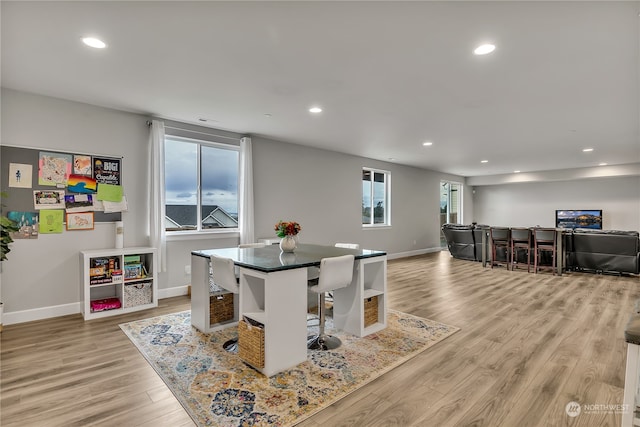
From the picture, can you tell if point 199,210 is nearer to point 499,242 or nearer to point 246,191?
A: point 246,191

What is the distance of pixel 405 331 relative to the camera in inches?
132

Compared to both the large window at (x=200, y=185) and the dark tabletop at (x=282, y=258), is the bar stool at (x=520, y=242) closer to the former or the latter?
the dark tabletop at (x=282, y=258)

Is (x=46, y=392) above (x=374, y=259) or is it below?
below

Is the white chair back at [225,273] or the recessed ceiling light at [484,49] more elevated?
the recessed ceiling light at [484,49]

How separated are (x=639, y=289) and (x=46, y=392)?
25.6 feet

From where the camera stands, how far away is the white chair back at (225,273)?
106 inches

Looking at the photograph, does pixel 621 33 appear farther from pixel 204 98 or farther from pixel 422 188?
pixel 422 188

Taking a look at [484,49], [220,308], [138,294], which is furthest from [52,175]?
[484,49]

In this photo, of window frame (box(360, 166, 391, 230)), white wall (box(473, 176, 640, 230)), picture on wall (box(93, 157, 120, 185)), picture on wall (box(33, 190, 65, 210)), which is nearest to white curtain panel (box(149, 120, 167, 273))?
picture on wall (box(93, 157, 120, 185))

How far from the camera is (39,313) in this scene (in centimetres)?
369

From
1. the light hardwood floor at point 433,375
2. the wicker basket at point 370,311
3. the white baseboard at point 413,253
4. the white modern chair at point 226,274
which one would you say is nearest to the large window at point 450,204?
the white baseboard at point 413,253

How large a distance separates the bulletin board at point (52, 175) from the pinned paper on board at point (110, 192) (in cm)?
1

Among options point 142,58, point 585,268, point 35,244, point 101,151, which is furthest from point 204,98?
point 585,268

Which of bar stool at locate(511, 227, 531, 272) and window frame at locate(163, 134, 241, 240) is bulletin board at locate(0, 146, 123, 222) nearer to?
window frame at locate(163, 134, 241, 240)
